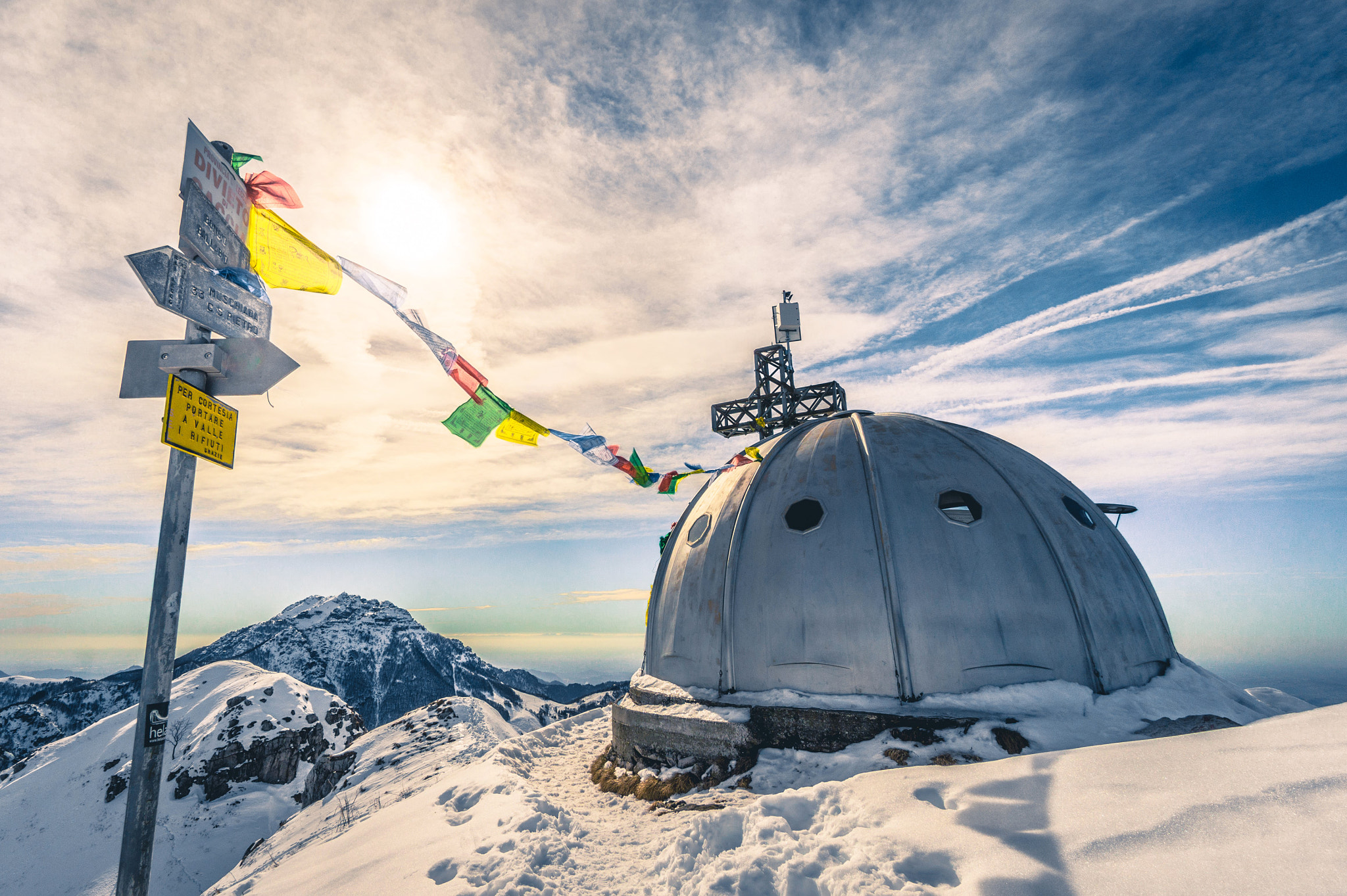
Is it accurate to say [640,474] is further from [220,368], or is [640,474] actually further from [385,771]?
[385,771]

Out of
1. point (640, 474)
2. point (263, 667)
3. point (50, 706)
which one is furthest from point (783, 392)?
point (50, 706)

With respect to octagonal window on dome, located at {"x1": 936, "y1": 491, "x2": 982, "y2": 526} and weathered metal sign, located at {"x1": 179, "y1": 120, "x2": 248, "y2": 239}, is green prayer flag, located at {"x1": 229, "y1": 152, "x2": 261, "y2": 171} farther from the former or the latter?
octagonal window on dome, located at {"x1": 936, "y1": 491, "x2": 982, "y2": 526}

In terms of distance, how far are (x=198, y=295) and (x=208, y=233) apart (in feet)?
2.50

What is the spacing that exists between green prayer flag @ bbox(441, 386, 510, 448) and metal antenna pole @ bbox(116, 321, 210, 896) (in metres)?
5.35

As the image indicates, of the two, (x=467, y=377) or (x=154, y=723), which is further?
(x=467, y=377)

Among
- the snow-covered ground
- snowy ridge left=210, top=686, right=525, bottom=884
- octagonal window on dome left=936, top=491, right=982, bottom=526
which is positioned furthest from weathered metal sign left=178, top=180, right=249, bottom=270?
octagonal window on dome left=936, top=491, right=982, bottom=526

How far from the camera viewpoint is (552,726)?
1659 cm

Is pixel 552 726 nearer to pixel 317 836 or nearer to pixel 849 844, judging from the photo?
pixel 317 836

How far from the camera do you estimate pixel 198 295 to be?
5250 millimetres

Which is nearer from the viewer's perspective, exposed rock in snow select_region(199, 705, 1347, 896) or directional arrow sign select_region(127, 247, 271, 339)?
exposed rock in snow select_region(199, 705, 1347, 896)

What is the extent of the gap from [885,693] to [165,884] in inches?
1864

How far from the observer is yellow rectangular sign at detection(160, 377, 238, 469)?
4887 millimetres

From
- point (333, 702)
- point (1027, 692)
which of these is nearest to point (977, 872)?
point (1027, 692)

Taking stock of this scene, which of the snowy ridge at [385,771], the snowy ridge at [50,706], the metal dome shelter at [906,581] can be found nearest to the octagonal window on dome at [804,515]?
the metal dome shelter at [906,581]
